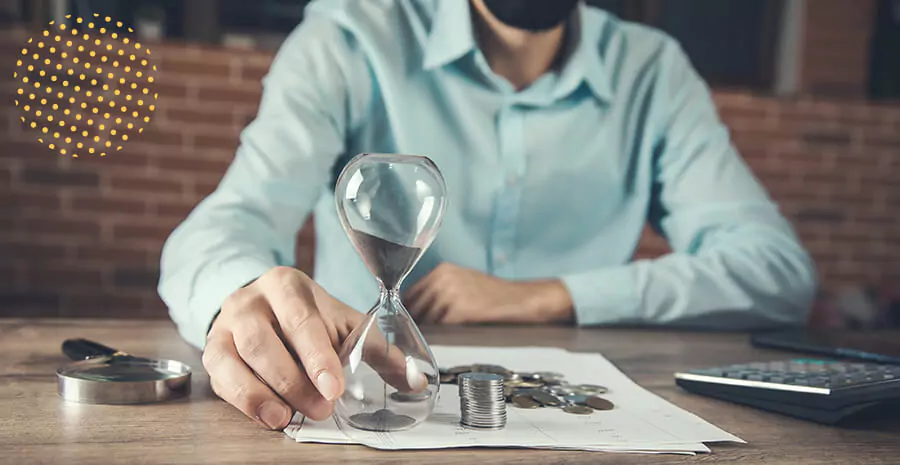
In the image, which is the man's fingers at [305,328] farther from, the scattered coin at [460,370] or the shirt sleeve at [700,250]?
the shirt sleeve at [700,250]

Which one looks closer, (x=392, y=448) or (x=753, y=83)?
(x=392, y=448)

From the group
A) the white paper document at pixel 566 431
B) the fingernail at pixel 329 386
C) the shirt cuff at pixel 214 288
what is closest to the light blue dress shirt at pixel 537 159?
the shirt cuff at pixel 214 288

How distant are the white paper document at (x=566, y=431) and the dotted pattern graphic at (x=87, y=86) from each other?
1849mm

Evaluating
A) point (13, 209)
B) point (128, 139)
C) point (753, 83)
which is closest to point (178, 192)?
point (128, 139)

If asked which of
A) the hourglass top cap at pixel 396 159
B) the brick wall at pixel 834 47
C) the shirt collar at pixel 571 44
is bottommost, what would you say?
the hourglass top cap at pixel 396 159

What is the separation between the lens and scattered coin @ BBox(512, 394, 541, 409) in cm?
53

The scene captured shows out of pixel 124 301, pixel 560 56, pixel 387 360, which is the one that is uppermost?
pixel 560 56

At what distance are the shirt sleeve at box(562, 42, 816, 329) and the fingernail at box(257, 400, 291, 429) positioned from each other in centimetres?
58

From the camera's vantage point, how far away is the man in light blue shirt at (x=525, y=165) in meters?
1.04

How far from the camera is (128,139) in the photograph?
2.31 m

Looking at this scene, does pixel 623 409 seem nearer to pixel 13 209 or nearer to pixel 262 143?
pixel 262 143

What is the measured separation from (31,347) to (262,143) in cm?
46

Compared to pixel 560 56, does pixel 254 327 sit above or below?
below

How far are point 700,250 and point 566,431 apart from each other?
2.55 feet
